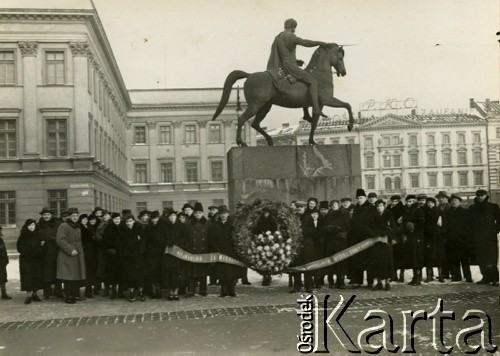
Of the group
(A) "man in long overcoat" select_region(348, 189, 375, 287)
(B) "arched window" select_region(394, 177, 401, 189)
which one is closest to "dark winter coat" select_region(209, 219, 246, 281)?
(A) "man in long overcoat" select_region(348, 189, 375, 287)

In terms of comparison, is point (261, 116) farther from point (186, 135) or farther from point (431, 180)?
point (431, 180)

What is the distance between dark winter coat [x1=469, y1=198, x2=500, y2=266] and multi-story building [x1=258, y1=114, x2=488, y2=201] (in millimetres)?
68945

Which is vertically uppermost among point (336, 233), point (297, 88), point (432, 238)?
point (297, 88)

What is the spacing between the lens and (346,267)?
43.2 feet

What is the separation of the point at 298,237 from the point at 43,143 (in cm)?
2521

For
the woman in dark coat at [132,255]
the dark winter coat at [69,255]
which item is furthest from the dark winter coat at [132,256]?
the dark winter coat at [69,255]

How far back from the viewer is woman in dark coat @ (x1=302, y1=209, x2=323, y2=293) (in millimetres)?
12797

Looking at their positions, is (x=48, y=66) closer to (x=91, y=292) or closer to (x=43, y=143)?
(x=43, y=143)

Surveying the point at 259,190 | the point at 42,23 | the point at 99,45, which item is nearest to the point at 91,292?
the point at 259,190

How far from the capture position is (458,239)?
14109mm

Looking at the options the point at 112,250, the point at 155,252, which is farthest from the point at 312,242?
the point at 112,250

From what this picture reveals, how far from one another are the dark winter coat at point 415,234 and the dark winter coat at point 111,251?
5926 mm

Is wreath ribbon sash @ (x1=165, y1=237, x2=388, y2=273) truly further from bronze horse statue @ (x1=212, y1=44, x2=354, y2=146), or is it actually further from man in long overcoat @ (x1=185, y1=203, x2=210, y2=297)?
bronze horse statue @ (x1=212, y1=44, x2=354, y2=146)

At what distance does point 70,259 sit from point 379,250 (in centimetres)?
605
